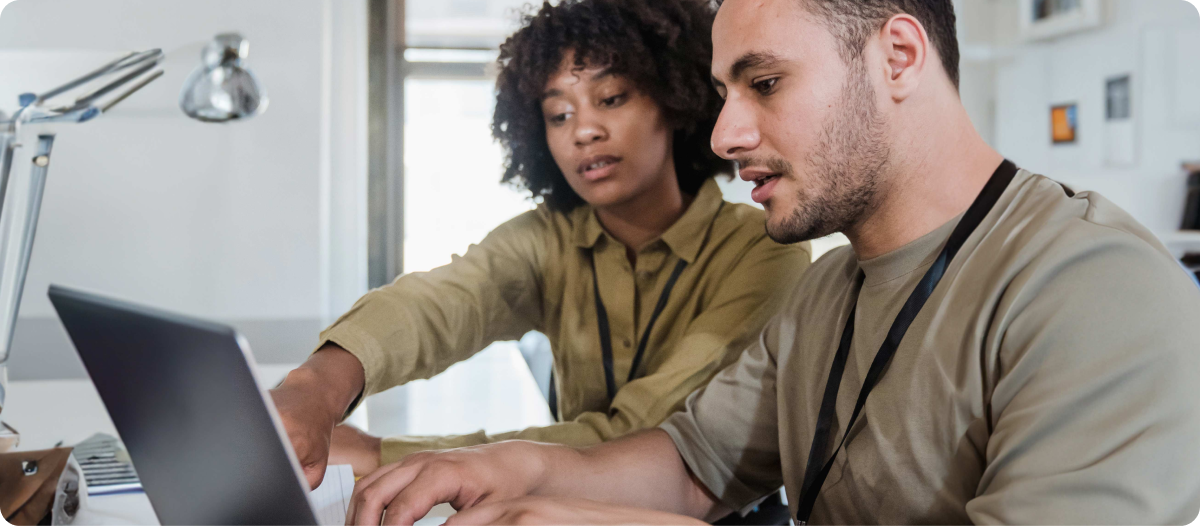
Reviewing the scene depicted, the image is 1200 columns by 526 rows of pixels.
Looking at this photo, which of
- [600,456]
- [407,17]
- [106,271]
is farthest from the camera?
[407,17]

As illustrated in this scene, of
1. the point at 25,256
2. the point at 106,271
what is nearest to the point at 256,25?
the point at 106,271

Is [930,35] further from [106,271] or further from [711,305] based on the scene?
[106,271]

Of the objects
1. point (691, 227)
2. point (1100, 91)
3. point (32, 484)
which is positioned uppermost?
point (1100, 91)

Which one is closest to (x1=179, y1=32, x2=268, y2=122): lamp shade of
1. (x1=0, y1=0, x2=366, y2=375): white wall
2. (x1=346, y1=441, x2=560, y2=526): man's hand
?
(x1=0, y1=0, x2=366, y2=375): white wall

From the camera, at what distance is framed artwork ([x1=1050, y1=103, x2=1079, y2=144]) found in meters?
3.42

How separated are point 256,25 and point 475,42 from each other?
0.62 metres

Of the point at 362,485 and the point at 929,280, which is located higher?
the point at 929,280

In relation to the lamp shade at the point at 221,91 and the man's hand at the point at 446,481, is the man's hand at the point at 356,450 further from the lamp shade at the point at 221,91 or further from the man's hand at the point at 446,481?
the lamp shade at the point at 221,91

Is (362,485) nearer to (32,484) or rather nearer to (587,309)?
(32,484)

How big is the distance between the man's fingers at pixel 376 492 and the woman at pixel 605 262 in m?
0.27

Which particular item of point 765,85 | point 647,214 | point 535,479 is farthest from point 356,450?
point 765,85

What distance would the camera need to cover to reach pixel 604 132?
3.78 ft

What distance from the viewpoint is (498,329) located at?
126 cm

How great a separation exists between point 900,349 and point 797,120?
8.9 inches
